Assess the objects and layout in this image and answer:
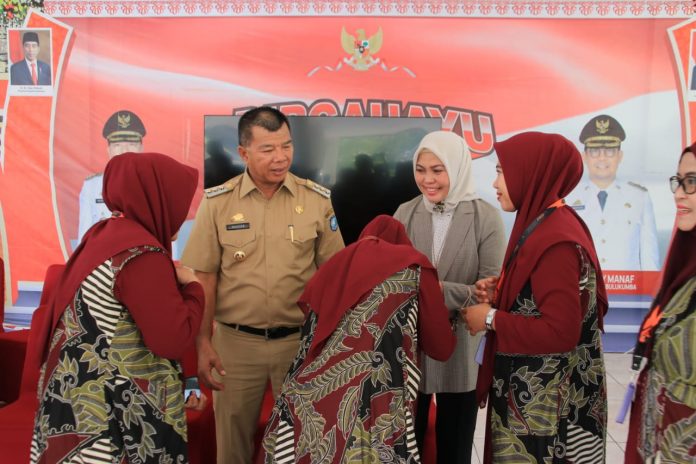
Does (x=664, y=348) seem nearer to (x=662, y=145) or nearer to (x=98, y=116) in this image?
(x=662, y=145)

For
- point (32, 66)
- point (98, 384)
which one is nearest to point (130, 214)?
point (98, 384)

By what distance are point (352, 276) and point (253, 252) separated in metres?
0.68

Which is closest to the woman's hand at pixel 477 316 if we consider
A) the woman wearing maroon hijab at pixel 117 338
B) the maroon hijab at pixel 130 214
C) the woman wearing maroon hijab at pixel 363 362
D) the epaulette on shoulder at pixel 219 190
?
the woman wearing maroon hijab at pixel 363 362

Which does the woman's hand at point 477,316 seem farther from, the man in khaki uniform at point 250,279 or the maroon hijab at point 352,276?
the man in khaki uniform at point 250,279

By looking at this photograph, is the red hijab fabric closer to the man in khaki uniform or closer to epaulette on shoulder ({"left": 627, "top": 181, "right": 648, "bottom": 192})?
the man in khaki uniform

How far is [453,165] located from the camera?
2.13 m

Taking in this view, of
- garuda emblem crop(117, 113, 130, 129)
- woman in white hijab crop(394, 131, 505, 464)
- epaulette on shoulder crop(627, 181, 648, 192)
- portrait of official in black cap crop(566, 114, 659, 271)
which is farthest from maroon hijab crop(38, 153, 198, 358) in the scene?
epaulette on shoulder crop(627, 181, 648, 192)

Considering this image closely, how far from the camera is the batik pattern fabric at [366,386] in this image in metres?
1.56

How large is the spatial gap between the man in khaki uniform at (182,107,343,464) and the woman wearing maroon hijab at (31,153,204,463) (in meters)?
0.52

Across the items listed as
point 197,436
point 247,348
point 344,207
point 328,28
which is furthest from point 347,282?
point 328,28

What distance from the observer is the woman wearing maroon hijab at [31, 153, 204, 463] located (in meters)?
1.52

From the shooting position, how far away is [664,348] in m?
1.46

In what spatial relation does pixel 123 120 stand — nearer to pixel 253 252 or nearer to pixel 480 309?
pixel 253 252

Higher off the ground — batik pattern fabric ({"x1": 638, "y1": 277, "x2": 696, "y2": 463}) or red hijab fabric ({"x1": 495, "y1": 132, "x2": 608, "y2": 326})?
red hijab fabric ({"x1": 495, "y1": 132, "x2": 608, "y2": 326})
